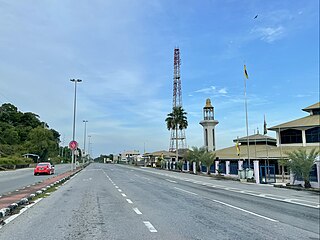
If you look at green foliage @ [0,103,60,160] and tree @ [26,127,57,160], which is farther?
tree @ [26,127,57,160]

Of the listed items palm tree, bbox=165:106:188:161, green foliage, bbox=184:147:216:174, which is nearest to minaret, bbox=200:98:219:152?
palm tree, bbox=165:106:188:161

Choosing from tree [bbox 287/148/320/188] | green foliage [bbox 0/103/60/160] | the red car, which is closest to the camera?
tree [bbox 287/148/320/188]

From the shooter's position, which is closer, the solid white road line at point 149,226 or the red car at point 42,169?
the solid white road line at point 149,226

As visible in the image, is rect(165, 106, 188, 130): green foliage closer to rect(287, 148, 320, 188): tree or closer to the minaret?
the minaret

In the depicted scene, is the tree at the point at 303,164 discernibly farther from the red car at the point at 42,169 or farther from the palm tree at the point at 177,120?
the palm tree at the point at 177,120

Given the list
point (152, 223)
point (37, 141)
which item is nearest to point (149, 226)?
point (152, 223)

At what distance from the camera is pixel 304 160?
26.3 m

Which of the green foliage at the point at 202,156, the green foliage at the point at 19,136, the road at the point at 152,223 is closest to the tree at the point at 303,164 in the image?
the road at the point at 152,223

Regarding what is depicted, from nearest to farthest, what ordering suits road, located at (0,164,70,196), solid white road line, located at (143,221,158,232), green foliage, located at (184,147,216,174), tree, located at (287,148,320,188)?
solid white road line, located at (143,221,158,232) → road, located at (0,164,70,196) → tree, located at (287,148,320,188) → green foliage, located at (184,147,216,174)

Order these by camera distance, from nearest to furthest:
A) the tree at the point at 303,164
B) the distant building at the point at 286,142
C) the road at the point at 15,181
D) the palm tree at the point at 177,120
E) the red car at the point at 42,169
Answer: the road at the point at 15,181
the tree at the point at 303,164
the red car at the point at 42,169
the distant building at the point at 286,142
the palm tree at the point at 177,120

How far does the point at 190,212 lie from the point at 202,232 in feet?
11.4

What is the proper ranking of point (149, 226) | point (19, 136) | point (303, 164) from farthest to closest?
point (19, 136) → point (303, 164) → point (149, 226)

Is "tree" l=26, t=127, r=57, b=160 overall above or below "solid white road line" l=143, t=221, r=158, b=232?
above

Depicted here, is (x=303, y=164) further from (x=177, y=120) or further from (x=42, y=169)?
(x=177, y=120)
